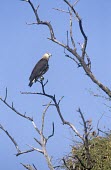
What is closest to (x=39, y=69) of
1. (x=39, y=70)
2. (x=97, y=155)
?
(x=39, y=70)

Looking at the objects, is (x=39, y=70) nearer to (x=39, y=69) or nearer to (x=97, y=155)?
(x=39, y=69)

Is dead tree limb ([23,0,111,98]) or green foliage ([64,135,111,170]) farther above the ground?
dead tree limb ([23,0,111,98])

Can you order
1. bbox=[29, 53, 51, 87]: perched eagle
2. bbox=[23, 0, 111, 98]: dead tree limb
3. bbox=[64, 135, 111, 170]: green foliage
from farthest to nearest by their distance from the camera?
bbox=[29, 53, 51, 87]: perched eagle, bbox=[64, 135, 111, 170]: green foliage, bbox=[23, 0, 111, 98]: dead tree limb

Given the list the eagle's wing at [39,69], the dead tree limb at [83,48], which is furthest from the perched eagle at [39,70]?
the dead tree limb at [83,48]

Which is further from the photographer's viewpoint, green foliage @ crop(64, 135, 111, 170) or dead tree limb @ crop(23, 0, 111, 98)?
green foliage @ crop(64, 135, 111, 170)

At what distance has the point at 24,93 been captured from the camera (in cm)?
612

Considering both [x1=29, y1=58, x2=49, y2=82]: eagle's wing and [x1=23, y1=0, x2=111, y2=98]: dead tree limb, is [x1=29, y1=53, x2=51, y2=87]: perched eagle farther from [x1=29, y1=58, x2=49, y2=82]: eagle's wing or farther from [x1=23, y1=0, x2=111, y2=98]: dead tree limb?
[x1=23, y1=0, x2=111, y2=98]: dead tree limb

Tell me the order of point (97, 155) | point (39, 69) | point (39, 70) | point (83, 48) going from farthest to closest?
point (39, 69), point (39, 70), point (97, 155), point (83, 48)

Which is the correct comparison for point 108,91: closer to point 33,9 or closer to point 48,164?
point 33,9

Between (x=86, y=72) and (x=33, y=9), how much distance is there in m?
1.54

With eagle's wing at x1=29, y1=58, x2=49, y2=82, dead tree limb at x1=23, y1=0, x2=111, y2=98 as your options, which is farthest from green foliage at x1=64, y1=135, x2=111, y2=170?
eagle's wing at x1=29, y1=58, x2=49, y2=82

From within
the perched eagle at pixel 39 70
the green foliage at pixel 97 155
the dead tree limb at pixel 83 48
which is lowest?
the green foliage at pixel 97 155

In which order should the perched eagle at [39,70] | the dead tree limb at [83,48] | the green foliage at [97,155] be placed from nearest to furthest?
the dead tree limb at [83,48]
the green foliage at [97,155]
the perched eagle at [39,70]

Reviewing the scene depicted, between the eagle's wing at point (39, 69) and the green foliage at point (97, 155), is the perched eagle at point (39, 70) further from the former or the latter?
the green foliage at point (97, 155)
